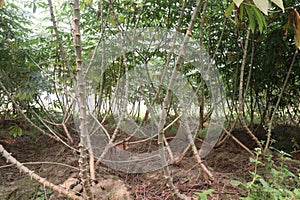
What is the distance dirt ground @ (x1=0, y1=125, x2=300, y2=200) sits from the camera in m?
1.44

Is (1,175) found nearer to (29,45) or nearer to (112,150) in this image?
(112,150)

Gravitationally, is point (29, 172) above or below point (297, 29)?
below

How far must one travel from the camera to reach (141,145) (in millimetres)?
2312

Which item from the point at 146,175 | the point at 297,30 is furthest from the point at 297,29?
the point at 146,175

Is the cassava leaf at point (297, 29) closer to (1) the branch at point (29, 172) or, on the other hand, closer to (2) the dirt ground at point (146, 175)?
(2) the dirt ground at point (146, 175)

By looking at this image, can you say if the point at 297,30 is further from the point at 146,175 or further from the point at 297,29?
the point at 146,175

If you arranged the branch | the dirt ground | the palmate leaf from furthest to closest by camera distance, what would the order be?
1. the dirt ground
2. the palmate leaf
3. the branch

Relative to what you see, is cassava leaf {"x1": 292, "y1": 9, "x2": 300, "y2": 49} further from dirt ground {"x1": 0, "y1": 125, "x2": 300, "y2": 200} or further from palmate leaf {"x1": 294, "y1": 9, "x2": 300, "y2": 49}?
dirt ground {"x1": 0, "y1": 125, "x2": 300, "y2": 200}

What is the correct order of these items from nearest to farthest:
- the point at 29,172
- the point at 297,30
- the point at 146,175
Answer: the point at 29,172 < the point at 297,30 < the point at 146,175

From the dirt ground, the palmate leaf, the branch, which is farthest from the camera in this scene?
the dirt ground

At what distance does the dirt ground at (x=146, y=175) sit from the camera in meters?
1.44

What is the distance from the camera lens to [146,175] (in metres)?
1.75

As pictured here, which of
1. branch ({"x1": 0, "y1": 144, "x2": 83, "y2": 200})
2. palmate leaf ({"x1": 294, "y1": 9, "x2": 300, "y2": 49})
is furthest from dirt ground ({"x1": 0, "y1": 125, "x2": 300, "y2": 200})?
palmate leaf ({"x1": 294, "y1": 9, "x2": 300, "y2": 49})

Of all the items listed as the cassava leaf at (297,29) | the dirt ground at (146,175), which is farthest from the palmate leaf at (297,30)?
the dirt ground at (146,175)
